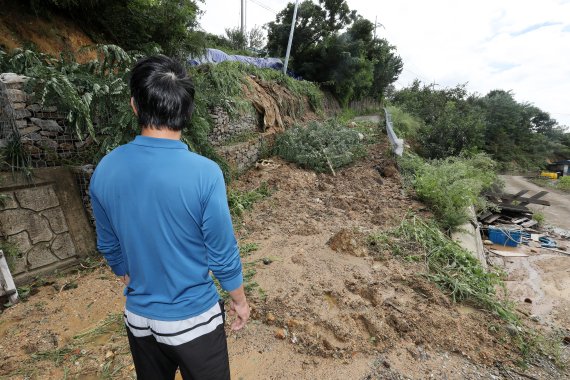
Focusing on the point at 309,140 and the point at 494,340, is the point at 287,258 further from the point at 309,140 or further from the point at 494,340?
the point at 309,140

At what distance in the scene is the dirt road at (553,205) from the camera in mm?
11641

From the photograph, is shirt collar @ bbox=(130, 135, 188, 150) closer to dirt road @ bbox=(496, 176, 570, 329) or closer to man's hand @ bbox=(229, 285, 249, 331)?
man's hand @ bbox=(229, 285, 249, 331)

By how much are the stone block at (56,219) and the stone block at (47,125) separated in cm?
102

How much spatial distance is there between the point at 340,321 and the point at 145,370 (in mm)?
1953

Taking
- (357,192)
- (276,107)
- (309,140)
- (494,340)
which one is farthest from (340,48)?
(494,340)

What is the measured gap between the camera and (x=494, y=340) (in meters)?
2.82

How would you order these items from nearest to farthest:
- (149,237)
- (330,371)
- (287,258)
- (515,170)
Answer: (149,237), (330,371), (287,258), (515,170)

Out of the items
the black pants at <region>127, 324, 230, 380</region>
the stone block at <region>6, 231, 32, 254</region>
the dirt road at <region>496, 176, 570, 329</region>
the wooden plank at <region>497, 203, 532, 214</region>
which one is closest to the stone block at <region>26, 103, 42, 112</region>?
the stone block at <region>6, 231, 32, 254</region>

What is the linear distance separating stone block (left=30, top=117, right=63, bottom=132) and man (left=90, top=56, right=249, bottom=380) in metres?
3.31

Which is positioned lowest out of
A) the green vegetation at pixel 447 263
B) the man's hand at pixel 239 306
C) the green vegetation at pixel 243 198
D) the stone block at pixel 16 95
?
the green vegetation at pixel 447 263

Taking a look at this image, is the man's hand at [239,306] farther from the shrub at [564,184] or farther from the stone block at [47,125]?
the shrub at [564,184]

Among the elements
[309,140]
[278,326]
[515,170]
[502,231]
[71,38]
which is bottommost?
[515,170]

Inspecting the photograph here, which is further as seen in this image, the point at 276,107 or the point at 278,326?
the point at 276,107

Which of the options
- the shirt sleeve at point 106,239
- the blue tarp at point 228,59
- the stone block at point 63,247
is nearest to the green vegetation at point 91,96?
the stone block at point 63,247
